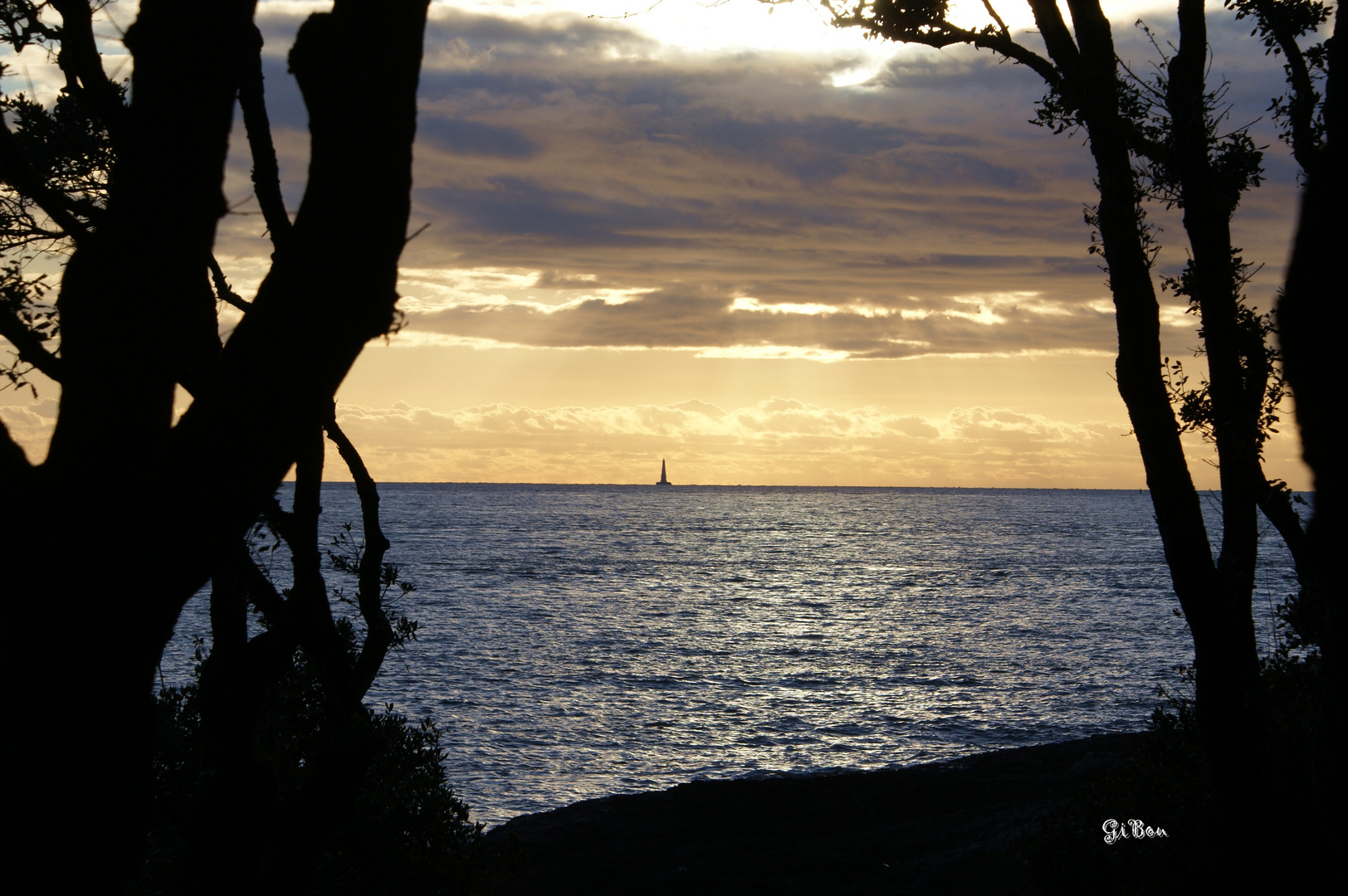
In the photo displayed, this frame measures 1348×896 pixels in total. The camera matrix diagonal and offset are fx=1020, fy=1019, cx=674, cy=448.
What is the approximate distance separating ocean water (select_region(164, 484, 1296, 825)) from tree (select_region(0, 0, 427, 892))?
14956mm

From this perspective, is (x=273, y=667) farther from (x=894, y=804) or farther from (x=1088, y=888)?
(x=894, y=804)

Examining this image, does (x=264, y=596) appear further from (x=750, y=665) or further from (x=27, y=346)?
(x=750, y=665)

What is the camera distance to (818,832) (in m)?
19.0

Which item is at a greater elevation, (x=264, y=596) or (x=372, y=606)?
(x=264, y=596)

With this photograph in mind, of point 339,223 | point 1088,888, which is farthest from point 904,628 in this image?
point 339,223

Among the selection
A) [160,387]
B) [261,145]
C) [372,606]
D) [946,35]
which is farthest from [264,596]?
[946,35]

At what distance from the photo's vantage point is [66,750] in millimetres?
3535

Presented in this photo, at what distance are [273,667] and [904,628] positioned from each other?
172ft

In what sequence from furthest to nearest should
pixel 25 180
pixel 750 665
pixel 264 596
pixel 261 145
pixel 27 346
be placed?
1. pixel 750 665
2. pixel 264 596
3. pixel 261 145
4. pixel 25 180
5. pixel 27 346

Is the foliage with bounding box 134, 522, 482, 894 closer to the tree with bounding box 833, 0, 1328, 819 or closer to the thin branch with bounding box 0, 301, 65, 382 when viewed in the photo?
the thin branch with bounding box 0, 301, 65, 382

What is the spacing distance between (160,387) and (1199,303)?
28.1 ft

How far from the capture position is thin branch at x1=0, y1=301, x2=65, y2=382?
17.2 ft

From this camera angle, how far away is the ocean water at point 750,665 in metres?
29.6

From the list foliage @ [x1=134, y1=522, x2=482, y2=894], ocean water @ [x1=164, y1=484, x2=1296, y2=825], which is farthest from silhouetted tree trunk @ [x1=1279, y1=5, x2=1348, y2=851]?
ocean water @ [x1=164, y1=484, x2=1296, y2=825]
